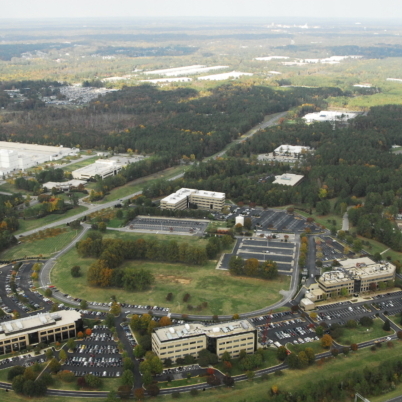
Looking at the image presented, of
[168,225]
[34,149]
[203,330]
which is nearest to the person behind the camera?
[203,330]

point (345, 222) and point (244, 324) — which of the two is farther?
point (345, 222)

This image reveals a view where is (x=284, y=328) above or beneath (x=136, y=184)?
above

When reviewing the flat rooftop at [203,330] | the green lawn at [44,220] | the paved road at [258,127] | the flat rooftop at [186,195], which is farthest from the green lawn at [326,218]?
the paved road at [258,127]

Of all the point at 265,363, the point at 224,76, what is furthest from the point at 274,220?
the point at 224,76

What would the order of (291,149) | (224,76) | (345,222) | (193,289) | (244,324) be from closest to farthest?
(244,324), (193,289), (345,222), (291,149), (224,76)

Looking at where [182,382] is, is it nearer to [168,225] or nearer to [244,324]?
[244,324]

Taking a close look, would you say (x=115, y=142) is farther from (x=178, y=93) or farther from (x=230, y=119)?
(x=178, y=93)

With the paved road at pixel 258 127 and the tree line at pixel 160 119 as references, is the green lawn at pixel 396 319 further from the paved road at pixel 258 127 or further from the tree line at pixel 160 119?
the paved road at pixel 258 127

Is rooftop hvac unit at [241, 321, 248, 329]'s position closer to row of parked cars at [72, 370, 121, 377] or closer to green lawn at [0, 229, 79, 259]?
row of parked cars at [72, 370, 121, 377]

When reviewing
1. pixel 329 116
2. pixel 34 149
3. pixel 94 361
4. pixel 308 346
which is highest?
pixel 94 361
